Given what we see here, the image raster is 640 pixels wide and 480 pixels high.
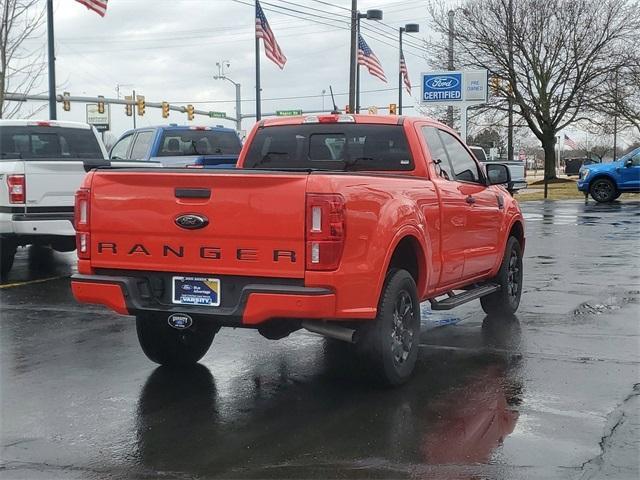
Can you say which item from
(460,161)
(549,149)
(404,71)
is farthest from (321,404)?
(549,149)

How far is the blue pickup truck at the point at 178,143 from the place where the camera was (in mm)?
15298

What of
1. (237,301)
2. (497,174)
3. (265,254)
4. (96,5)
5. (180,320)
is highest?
Answer: (96,5)

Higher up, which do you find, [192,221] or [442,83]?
[442,83]

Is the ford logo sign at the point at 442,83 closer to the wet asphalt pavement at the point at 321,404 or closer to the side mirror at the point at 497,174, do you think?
the wet asphalt pavement at the point at 321,404

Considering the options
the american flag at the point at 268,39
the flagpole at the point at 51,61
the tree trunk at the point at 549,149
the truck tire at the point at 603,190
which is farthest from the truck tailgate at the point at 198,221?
the tree trunk at the point at 549,149

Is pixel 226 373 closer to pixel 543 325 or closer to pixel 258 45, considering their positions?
pixel 543 325

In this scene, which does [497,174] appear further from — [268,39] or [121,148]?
[268,39]

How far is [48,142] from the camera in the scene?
1227cm

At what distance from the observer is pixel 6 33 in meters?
23.4

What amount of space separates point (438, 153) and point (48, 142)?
7348 millimetres

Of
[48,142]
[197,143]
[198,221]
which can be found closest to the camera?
[198,221]

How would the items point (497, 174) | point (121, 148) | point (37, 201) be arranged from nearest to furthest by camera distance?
point (497, 174), point (37, 201), point (121, 148)

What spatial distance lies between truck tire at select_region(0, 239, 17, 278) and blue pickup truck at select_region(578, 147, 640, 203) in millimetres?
22456

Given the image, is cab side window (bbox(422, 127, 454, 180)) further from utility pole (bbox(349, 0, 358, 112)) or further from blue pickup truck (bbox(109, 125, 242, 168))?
utility pole (bbox(349, 0, 358, 112))
